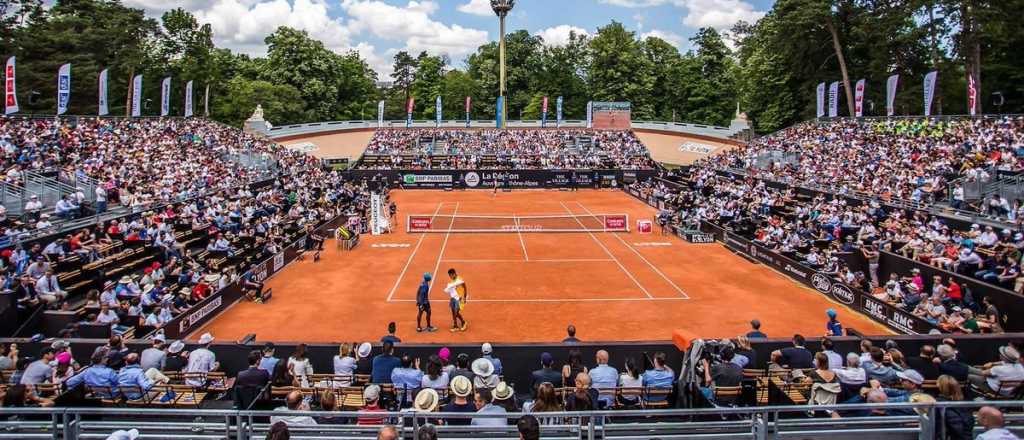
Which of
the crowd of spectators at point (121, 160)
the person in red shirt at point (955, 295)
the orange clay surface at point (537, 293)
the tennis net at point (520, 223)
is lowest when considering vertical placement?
the orange clay surface at point (537, 293)

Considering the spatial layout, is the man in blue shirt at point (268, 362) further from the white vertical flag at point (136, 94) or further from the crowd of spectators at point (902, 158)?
the white vertical flag at point (136, 94)

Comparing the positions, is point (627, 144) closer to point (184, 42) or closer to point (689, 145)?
point (689, 145)

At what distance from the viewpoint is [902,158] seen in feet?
120

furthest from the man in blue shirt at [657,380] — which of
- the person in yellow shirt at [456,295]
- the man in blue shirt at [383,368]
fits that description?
the person in yellow shirt at [456,295]

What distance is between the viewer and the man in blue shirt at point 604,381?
33.5 feet

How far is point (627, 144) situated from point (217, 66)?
60109 millimetres

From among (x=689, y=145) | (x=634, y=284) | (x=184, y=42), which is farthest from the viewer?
(x=184, y=42)

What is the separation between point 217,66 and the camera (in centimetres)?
9012

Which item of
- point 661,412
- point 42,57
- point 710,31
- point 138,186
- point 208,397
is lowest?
point 208,397

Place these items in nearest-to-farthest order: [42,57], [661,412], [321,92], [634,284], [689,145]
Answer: [661,412] < [634,284] < [42,57] < [689,145] < [321,92]

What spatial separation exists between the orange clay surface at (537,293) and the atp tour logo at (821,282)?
1.38 ft

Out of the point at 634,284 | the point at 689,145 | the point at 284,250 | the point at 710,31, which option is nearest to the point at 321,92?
the point at 689,145

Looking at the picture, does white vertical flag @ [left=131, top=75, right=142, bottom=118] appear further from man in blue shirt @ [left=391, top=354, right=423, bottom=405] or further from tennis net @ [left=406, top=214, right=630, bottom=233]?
man in blue shirt @ [left=391, top=354, right=423, bottom=405]

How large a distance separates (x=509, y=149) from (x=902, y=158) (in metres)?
42.4
